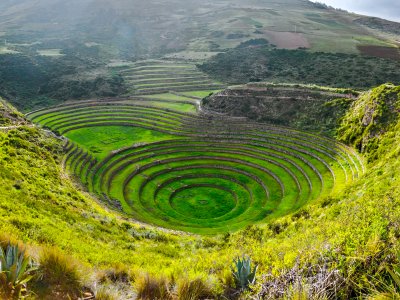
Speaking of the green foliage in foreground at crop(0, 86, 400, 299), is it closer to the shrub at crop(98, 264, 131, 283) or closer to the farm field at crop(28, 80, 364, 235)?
the shrub at crop(98, 264, 131, 283)

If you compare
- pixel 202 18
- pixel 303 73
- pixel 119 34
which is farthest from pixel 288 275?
pixel 202 18

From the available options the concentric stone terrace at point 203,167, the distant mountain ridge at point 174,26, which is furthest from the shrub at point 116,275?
the distant mountain ridge at point 174,26

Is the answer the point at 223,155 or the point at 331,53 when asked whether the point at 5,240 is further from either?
the point at 331,53

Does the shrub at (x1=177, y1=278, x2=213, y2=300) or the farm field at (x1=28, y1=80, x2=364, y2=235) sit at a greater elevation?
the shrub at (x1=177, y1=278, x2=213, y2=300)

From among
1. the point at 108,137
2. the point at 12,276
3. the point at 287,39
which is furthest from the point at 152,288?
the point at 287,39

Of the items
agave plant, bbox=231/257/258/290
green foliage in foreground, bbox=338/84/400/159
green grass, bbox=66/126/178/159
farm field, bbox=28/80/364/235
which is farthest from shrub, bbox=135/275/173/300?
green grass, bbox=66/126/178/159
